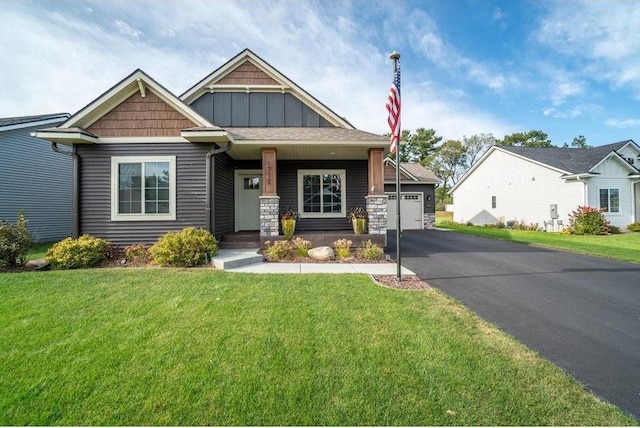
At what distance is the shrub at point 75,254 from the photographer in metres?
6.27

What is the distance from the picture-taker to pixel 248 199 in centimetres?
1060

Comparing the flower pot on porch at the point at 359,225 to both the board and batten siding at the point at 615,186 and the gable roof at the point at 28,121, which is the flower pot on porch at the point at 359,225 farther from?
the board and batten siding at the point at 615,186

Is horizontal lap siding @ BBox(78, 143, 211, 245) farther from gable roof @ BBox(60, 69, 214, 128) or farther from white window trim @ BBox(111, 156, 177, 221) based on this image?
gable roof @ BBox(60, 69, 214, 128)

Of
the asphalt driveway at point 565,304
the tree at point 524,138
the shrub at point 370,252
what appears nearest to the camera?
the asphalt driveway at point 565,304

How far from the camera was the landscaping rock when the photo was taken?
7.36 meters

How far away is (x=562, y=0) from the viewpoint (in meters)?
7.41

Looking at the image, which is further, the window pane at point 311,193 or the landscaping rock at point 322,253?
the window pane at point 311,193

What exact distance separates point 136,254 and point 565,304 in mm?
9399

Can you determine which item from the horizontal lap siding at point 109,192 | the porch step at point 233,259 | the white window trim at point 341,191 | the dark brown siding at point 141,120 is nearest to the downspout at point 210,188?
the horizontal lap siding at point 109,192

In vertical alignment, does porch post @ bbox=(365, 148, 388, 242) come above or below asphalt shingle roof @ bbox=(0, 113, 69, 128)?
below

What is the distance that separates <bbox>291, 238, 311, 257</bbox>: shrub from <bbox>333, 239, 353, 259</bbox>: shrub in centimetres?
84

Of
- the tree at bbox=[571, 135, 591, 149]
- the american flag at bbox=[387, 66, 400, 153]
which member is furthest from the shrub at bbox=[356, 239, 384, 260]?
the tree at bbox=[571, 135, 591, 149]

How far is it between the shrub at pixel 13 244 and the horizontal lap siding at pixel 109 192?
141 cm

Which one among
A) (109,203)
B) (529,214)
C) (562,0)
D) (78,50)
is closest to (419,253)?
(562,0)
